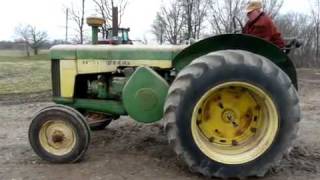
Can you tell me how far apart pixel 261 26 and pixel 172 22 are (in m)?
25.5

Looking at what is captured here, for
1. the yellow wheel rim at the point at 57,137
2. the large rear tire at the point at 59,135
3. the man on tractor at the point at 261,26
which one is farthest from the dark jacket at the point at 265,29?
the yellow wheel rim at the point at 57,137

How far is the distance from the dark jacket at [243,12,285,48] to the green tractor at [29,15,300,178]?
30cm

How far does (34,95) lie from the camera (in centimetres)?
1372

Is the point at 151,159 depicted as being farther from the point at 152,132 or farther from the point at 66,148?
the point at 152,132

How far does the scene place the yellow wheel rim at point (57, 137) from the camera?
5672mm

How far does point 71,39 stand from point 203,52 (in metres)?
32.8

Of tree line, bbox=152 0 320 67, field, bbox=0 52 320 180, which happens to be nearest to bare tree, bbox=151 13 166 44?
tree line, bbox=152 0 320 67

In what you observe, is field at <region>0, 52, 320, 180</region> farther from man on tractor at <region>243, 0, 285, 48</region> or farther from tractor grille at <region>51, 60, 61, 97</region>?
man on tractor at <region>243, 0, 285, 48</region>

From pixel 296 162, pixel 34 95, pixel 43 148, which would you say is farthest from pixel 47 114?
pixel 34 95

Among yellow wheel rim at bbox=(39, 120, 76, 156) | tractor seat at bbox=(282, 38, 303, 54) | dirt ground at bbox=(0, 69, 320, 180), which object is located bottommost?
dirt ground at bbox=(0, 69, 320, 180)

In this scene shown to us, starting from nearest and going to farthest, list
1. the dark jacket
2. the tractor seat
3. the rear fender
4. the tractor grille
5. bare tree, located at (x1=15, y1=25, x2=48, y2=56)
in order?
1. the rear fender
2. the dark jacket
3. the tractor seat
4. the tractor grille
5. bare tree, located at (x1=15, y1=25, x2=48, y2=56)

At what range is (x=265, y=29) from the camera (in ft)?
18.9

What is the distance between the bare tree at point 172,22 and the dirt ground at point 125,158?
2151 cm

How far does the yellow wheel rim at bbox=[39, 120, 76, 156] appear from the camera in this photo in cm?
567
